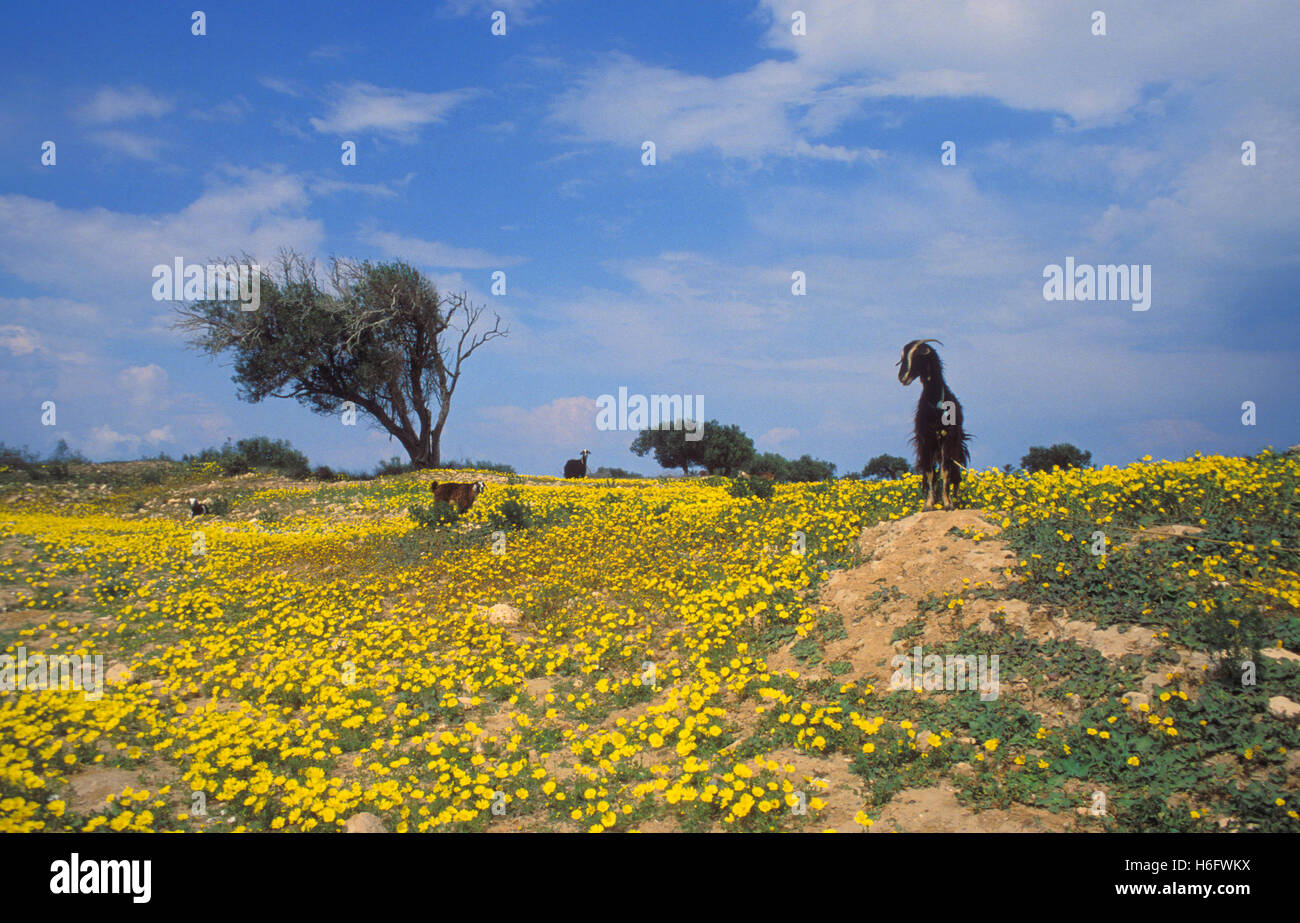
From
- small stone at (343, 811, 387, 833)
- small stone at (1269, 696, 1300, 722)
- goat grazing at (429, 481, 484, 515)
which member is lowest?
small stone at (343, 811, 387, 833)

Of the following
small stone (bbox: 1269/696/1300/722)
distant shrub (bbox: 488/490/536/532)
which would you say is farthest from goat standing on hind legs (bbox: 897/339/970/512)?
distant shrub (bbox: 488/490/536/532)

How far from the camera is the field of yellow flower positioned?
16.7 ft

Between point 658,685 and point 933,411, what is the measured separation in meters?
4.82

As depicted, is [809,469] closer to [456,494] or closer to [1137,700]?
[456,494]

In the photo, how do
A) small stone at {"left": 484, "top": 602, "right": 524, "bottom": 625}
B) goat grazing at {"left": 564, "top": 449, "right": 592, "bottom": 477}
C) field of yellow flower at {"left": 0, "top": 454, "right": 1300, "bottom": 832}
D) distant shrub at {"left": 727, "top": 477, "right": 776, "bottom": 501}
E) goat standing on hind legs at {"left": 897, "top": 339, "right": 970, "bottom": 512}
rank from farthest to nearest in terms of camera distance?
goat grazing at {"left": 564, "top": 449, "right": 592, "bottom": 477} < distant shrub at {"left": 727, "top": 477, "right": 776, "bottom": 501} < small stone at {"left": 484, "top": 602, "right": 524, "bottom": 625} < goat standing on hind legs at {"left": 897, "top": 339, "right": 970, "bottom": 512} < field of yellow flower at {"left": 0, "top": 454, "right": 1300, "bottom": 832}

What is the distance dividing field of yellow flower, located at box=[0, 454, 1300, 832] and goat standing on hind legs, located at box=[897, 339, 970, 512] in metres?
1.03

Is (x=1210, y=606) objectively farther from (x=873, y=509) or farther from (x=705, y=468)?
(x=705, y=468)

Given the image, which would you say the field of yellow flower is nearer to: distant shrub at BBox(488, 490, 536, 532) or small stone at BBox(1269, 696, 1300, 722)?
small stone at BBox(1269, 696, 1300, 722)

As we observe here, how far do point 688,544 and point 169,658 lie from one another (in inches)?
286

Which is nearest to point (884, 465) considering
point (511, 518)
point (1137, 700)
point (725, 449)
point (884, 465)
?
point (884, 465)

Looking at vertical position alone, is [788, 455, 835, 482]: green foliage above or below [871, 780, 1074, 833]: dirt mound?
above

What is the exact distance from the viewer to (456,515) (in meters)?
15.8

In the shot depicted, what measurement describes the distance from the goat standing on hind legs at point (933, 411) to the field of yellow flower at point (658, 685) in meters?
1.03
